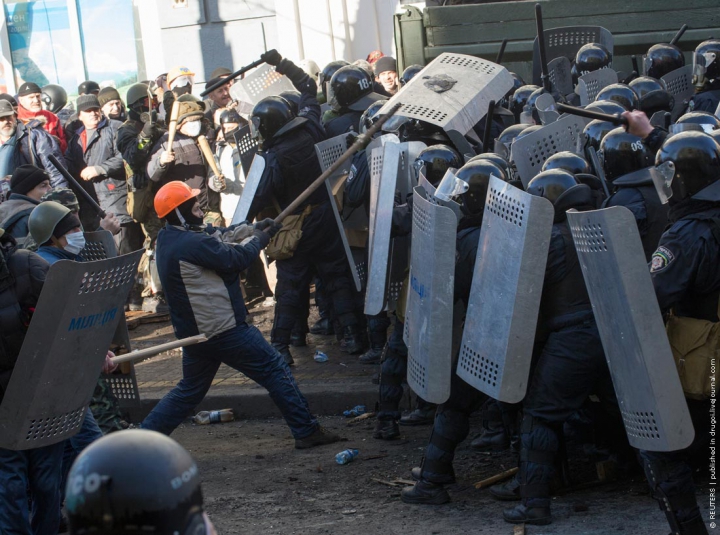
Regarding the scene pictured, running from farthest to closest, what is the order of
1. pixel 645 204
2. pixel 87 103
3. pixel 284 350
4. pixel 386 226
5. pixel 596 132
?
pixel 87 103
pixel 284 350
pixel 386 226
pixel 596 132
pixel 645 204

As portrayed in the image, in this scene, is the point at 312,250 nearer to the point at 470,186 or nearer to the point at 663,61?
the point at 470,186

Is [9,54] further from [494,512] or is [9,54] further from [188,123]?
[494,512]

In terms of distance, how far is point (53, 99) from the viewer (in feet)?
45.9

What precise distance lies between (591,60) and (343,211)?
→ 2544 mm

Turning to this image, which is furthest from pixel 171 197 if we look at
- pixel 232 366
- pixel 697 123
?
pixel 697 123

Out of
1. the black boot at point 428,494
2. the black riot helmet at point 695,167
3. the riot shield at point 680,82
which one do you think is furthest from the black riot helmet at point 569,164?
the riot shield at point 680,82

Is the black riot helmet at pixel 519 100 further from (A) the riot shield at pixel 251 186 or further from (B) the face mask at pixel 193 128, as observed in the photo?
(B) the face mask at pixel 193 128

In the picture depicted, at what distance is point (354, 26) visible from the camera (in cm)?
1457

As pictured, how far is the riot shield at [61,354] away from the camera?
4406 millimetres

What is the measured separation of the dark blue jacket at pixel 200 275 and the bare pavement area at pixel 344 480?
951 mm

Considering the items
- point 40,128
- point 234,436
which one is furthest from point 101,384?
point 40,128

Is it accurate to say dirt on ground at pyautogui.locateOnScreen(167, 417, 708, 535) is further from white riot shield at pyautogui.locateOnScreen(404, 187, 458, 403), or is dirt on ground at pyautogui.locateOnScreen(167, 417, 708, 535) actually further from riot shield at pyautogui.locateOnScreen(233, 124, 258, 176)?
riot shield at pyautogui.locateOnScreen(233, 124, 258, 176)

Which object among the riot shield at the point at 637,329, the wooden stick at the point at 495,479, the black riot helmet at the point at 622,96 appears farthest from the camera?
the black riot helmet at the point at 622,96

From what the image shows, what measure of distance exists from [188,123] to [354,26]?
5270mm
